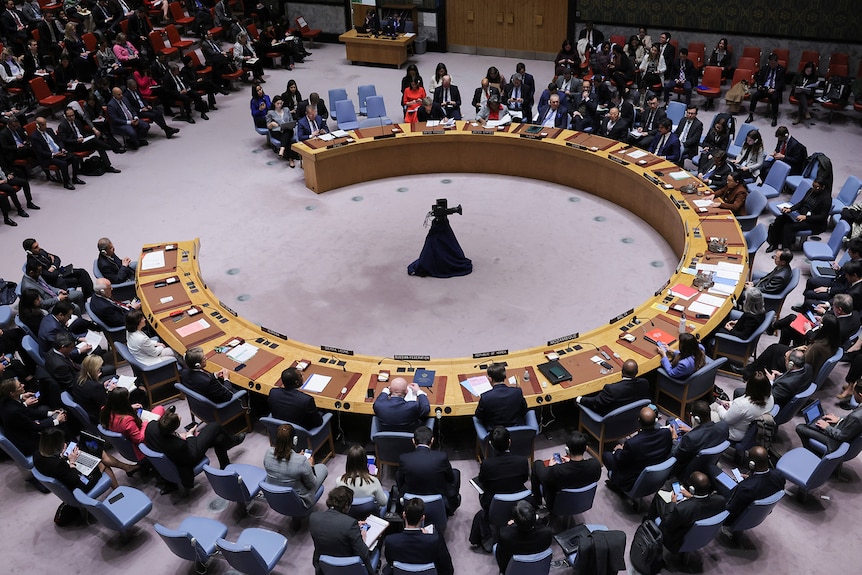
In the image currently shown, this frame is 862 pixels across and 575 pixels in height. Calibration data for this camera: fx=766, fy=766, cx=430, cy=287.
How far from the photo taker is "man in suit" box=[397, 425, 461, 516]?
6.70 metres

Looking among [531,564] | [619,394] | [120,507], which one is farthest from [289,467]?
[619,394]

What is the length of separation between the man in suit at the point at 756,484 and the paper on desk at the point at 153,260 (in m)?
7.83

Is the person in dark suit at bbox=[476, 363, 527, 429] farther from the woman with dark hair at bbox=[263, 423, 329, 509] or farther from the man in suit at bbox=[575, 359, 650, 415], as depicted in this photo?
the woman with dark hair at bbox=[263, 423, 329, 509]

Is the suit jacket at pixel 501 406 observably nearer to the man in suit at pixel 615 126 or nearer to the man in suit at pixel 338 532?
the man in suit at pixel 338 532

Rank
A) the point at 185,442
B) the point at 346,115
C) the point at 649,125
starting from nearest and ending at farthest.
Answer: the point at 185,442 → the point at 649,125 → the point at 346,115

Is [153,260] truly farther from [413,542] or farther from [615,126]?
[615,126]

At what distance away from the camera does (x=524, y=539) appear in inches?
237

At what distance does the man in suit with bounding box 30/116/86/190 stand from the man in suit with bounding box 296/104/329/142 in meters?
4.31

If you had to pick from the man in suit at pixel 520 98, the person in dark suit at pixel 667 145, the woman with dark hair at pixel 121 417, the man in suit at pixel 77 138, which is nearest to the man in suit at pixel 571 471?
the woman with dark hair at pixel 121 417

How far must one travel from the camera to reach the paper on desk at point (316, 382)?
8156 mm

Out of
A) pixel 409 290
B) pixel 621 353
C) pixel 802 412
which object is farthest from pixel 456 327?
pixel 802 412

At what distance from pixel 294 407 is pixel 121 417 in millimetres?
1704

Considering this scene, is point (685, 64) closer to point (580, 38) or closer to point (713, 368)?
point (580, 38)

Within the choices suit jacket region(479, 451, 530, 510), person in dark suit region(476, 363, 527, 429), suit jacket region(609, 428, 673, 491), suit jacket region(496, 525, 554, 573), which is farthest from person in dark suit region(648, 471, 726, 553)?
person in dark suit region(476, 363, 527, 429)
